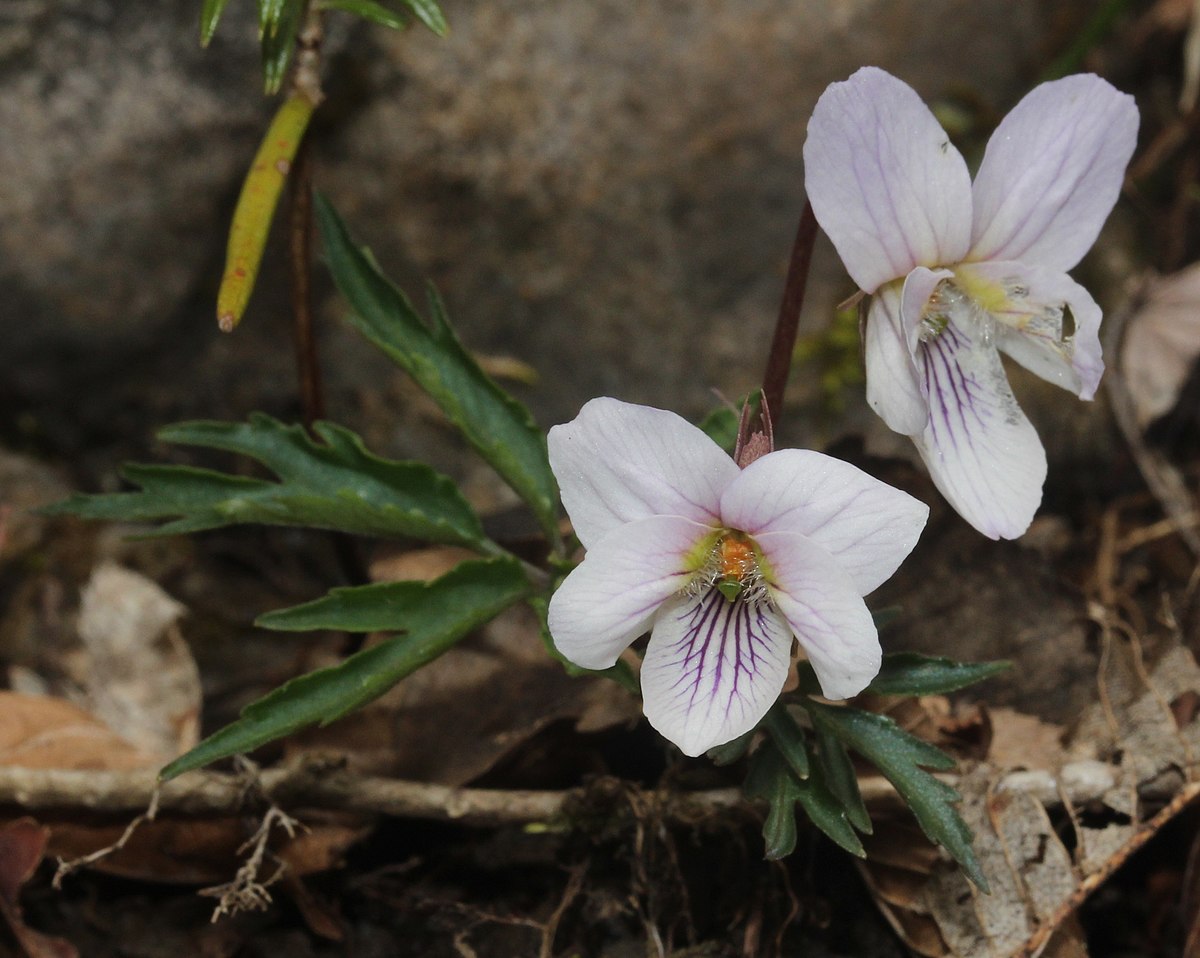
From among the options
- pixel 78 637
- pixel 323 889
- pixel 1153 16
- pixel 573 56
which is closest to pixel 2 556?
pixel 78 637

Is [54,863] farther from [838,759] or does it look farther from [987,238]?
[987,238]

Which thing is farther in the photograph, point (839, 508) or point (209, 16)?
point (209, 16)

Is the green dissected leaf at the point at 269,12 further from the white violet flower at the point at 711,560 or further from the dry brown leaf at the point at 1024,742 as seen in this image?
the dry brown leaf at the point at 1024,742

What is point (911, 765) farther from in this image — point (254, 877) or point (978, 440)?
point (254, 877)

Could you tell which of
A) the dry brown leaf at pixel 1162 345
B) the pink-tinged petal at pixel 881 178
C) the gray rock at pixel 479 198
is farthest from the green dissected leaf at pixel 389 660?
the dry brown leaf at pixel 1162 345

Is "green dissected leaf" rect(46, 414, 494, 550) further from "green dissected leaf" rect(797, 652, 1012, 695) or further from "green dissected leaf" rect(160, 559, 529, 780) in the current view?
"green dissected leaf" rect(797, 652, 1012, 695)

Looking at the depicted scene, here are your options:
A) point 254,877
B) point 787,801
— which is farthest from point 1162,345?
point 254,877

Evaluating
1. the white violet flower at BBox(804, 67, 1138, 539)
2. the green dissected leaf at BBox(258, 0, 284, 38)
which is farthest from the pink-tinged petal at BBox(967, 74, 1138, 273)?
the green dissected leaf at BBox(258, 0, 284, 38)
